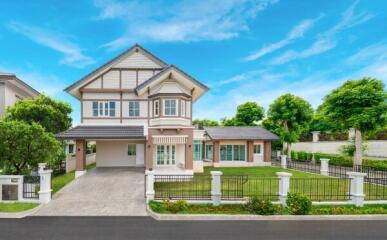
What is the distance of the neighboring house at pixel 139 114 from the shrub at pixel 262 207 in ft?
26.4

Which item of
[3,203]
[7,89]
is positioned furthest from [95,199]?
[7,89]

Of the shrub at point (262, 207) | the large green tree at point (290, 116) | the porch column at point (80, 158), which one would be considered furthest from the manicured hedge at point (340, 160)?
the porch column at point (80, 158)

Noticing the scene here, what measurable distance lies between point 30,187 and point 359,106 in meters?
24.4

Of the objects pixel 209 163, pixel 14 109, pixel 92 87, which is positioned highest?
pixel 92 87

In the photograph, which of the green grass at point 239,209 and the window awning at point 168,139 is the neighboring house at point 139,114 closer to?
the window awning at point 168,139

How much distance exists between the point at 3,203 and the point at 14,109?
12914 millimetres

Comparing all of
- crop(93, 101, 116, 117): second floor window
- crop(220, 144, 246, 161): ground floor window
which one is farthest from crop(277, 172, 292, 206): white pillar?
crop(220, 144, 246, 161): ground floor window

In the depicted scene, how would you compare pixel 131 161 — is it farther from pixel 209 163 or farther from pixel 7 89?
pixel 7 89

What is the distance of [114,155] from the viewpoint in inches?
870

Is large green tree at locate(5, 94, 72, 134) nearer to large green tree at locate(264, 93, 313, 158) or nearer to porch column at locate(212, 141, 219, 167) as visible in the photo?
porch column at locate(212, 141, 219, 167)

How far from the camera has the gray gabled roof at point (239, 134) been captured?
2649cm

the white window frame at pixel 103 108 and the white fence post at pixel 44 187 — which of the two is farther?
the white window frame at pixel 103 108

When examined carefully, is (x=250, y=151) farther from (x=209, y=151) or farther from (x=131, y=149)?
(x=131, y=149)

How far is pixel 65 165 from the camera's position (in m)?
21.2
